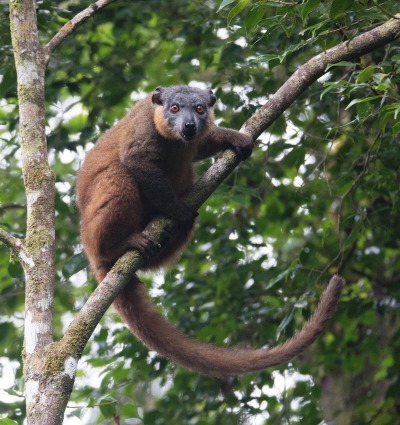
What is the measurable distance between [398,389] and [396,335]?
1.93 feet

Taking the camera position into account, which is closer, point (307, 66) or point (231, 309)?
point (307, 66)

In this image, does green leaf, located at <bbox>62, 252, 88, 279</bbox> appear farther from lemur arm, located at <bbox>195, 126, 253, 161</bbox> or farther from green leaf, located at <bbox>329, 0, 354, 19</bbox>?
green leaf, located at <bbox>329, 0, 354, 19</bbox>

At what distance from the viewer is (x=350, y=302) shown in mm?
7824

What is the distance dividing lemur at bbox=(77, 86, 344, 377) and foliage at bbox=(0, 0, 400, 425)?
0.68 metres

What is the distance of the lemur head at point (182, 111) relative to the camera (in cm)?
651

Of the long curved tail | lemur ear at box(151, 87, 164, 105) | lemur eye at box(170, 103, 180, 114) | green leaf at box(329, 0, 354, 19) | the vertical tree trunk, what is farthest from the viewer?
lemur ear at box(151, 87, 164, 105)

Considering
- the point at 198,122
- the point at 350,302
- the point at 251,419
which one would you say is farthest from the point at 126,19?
the point at 251,419

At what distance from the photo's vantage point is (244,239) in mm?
8047

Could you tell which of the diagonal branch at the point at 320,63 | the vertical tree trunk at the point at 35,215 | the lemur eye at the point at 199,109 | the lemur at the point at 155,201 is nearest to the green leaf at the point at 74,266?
the lemur at the point at 155,201

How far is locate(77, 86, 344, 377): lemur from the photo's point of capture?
5742 millimetres

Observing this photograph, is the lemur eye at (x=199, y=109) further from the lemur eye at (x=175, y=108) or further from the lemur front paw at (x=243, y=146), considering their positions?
the lemur front paw at (x=243, y=146)

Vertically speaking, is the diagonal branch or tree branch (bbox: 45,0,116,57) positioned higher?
tree branch (bbox: 45,0,116,57)

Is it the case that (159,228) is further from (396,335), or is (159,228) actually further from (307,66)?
(396,335)

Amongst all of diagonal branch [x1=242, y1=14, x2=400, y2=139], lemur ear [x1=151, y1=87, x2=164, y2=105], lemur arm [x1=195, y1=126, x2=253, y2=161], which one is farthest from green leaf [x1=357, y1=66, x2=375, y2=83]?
lemur ear [x1=151, y1=87, x2=164, y2=105]
